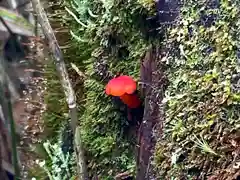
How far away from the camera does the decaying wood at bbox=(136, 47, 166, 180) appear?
1.28 meters

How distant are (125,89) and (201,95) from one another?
24 centimetres

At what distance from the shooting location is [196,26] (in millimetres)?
1176

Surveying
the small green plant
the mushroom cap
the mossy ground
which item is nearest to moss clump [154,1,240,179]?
the mossy ground

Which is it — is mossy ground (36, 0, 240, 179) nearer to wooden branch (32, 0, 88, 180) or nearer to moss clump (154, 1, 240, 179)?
moss clump (154, 1, 240, 179)

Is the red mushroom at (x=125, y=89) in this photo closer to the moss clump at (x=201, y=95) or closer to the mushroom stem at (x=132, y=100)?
the mushroom stem at (x=132, y=100)

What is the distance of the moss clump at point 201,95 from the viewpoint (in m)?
1.10

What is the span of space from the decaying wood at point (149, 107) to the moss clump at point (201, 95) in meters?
0.05

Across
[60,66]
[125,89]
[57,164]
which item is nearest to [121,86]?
[125,89]

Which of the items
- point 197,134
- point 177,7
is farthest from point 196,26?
point 197,134

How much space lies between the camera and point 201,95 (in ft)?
3.76

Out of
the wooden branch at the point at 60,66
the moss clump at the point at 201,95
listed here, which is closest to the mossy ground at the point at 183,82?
the moss clump at the point at 201,95

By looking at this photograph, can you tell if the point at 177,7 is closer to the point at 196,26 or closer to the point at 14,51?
the point at 196,26

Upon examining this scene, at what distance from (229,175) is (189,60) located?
0.25 meters

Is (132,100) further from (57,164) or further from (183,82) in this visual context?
(57,164)
